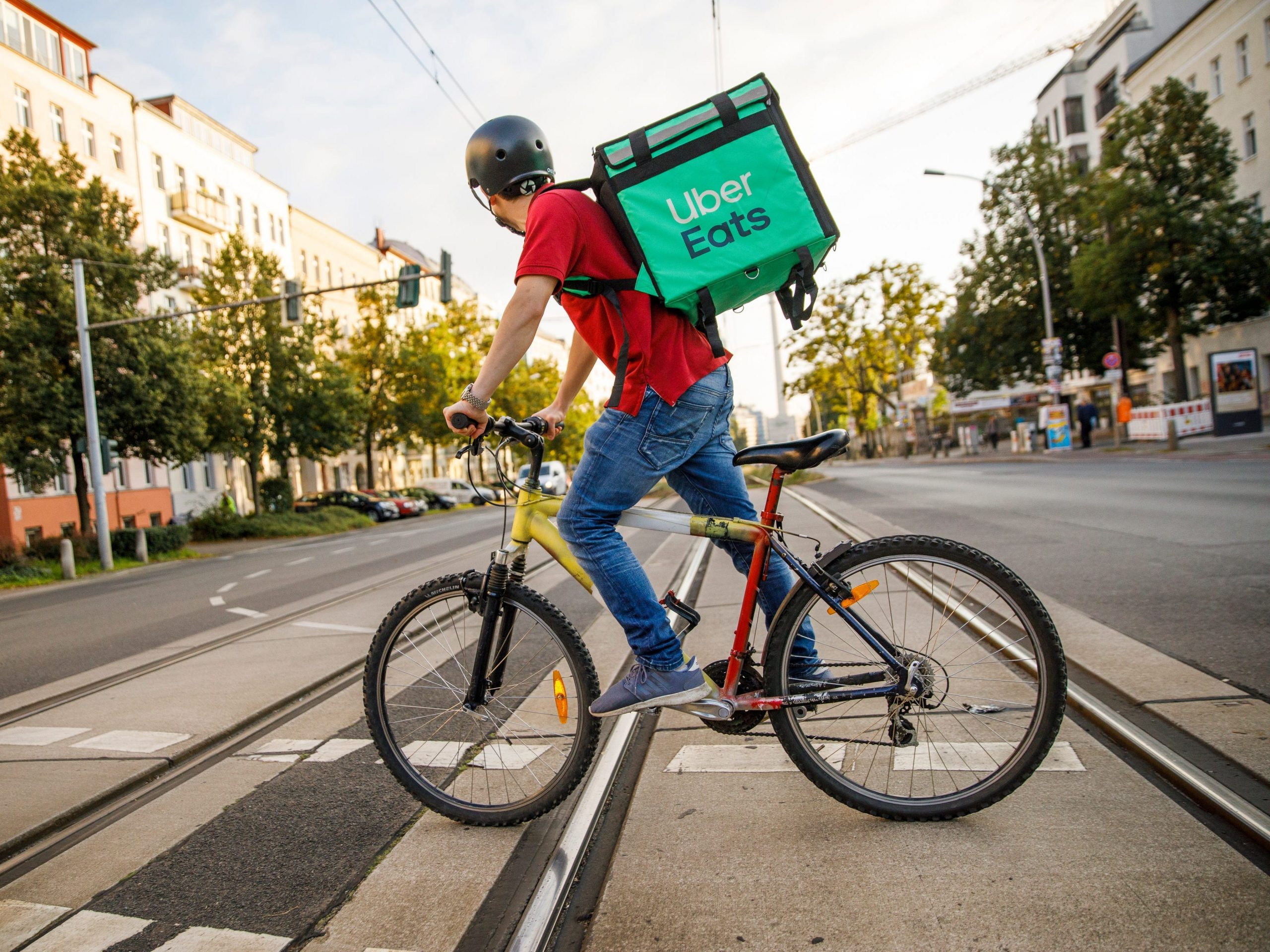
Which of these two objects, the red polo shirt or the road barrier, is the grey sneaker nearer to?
the red polo shirt

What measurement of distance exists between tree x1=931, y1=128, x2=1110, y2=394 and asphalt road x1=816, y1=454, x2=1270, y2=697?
82.5 feet

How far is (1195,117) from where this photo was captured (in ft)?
107

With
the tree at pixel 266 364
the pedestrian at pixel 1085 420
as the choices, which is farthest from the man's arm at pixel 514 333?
the pedestrian at pixel 1085 420

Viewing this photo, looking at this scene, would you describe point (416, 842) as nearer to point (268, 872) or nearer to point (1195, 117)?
point (268, 872)

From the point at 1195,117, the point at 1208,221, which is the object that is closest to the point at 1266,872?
the point at 1208,221

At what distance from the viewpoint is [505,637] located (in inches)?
115

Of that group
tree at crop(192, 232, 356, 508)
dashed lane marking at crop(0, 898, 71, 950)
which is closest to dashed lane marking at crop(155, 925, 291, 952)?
dashed lane marking at crop(0, 898, 71, 950)

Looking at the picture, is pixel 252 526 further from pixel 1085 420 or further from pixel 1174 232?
pixel 1174 232

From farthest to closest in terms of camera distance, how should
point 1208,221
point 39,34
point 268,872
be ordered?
point 39,34 → point 1208,221 → point 268,872

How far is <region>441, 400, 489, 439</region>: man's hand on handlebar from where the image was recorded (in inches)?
106

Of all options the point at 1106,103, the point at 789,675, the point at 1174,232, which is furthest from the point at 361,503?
the point at 1106,103

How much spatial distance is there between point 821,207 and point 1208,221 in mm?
34725

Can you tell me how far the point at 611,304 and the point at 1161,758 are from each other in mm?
2049

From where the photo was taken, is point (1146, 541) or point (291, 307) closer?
point (1146, 541)
